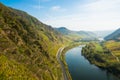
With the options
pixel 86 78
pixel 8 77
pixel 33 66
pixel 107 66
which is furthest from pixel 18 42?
pixel 107 66

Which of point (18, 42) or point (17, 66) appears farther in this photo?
point (18, 42)

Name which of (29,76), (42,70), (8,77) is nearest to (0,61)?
(8,77)

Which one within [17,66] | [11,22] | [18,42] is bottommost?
[17,66]

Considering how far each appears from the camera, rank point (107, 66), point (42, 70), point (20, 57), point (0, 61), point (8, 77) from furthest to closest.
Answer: point (107, 66), point (42, 70), point (20, 57), point (0, 61), point (8, 77)

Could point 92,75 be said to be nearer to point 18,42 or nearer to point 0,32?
point 18,42

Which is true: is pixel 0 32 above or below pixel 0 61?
above

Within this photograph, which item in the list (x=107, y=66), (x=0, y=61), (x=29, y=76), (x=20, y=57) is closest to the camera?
(x=0, y=61)

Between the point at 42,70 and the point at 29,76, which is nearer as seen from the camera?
the point at 29,76

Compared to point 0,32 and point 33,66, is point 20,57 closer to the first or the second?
point 33,66

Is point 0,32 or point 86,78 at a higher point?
point 0,32
